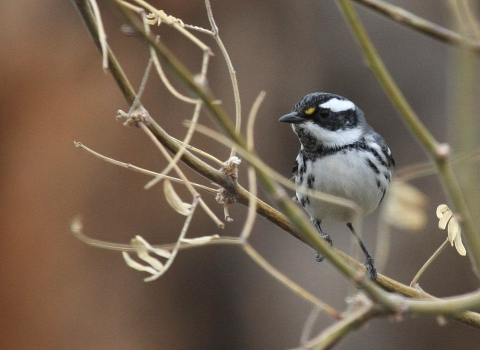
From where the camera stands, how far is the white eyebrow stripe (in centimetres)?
365

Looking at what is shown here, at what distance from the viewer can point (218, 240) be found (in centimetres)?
131

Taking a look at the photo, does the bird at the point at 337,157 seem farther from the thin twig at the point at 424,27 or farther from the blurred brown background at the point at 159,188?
the thin twig at the point at 424,27

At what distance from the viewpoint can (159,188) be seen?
570cm

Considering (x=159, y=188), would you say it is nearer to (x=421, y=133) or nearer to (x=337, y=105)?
(x=337, y=105)

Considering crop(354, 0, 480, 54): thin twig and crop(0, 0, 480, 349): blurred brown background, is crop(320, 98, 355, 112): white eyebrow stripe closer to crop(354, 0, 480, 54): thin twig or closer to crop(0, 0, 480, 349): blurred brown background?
crop(0, 0, 480, 349): blurred brown background

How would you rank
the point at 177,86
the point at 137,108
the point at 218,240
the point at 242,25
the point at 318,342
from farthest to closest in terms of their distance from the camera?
the point at 242,25 < the point at 177,86 < the point at 137,108 < the point at 218,240 < the point at 318,342

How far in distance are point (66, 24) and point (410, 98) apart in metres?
3.06

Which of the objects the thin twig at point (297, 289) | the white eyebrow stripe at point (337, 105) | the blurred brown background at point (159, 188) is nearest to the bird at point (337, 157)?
the white eyebrow stripe at point (337, 105)

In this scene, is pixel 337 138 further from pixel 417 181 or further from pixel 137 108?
pixel 417 181

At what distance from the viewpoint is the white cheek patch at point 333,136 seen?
3.67 metres

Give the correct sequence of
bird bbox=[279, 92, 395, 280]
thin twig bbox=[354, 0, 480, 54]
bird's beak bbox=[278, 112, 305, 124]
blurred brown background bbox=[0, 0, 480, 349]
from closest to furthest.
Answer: thin twig bbox=[354, 0, 480, 54]
bird's beak bbox=[278, 112, 305, 124]
bird bbox=[279, 92, 395, 280]
blurred brown background bbox=[0, 0, 480, 349]

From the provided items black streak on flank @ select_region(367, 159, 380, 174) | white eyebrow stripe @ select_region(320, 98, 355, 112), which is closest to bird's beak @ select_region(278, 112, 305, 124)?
white eyebrow stripe @ select_region(320, 98, 355, 112)

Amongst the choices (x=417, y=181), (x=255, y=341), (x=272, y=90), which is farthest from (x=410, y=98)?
(x=255, y=341)

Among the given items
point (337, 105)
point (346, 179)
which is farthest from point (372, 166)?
point (337, 105)
